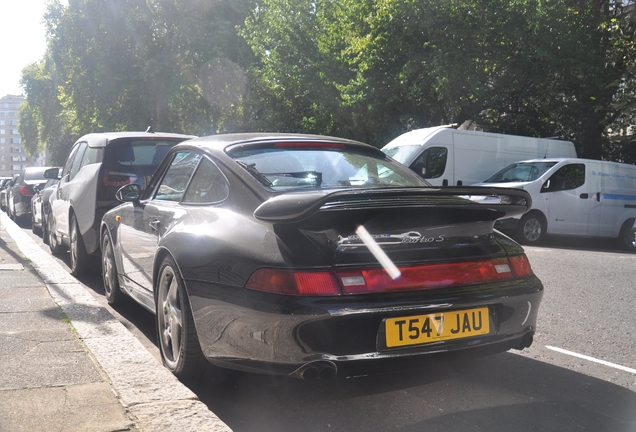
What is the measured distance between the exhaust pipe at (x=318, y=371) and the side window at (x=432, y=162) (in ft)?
46.9

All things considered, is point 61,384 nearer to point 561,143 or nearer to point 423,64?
point 561,143

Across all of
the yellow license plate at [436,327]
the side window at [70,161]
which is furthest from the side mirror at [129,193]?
the side window at [70,161]

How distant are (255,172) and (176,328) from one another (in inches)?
41.1

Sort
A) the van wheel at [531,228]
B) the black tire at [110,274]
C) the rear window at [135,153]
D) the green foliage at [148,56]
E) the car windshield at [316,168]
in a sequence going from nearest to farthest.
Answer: the car windshield at [316,168] < the black tire at [110,274] < the rear window at [135,153] < the van wheel at [531,228] < the green foliage at [148,56]

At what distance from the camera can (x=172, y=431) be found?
129 inches

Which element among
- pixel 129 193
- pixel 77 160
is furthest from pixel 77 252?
pixel 129 193

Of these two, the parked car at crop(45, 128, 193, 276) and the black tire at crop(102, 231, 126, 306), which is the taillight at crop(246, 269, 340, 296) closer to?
the black tire at crop(102, 231, 126, 306)

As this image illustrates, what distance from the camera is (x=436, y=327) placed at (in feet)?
11.4

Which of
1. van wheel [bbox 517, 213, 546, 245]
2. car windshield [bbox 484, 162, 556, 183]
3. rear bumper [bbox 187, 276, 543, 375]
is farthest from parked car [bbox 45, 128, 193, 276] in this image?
car windshield [bbox 484, 162, 556, 183]

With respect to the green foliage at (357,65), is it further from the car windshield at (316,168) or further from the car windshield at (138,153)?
the car windshield at (316,168)

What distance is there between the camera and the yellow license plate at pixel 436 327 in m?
3.40

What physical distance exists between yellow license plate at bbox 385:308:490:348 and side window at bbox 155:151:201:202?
1962 mm

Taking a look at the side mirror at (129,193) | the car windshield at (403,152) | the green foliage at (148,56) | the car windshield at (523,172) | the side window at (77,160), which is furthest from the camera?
the green foliage at (148,56)

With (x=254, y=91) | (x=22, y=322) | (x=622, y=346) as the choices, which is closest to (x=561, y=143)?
(x=622, y=346)
